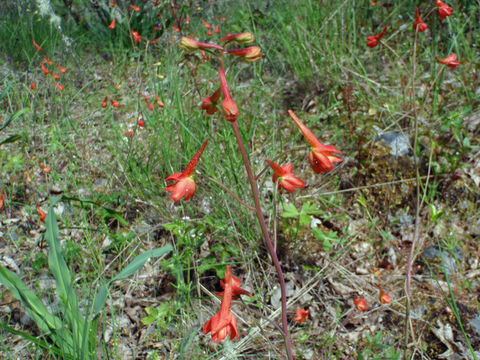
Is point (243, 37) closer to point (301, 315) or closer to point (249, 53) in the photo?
point (249, 53)

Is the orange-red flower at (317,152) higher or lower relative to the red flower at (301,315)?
higher

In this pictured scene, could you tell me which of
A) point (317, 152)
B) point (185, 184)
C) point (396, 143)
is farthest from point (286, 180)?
point (396, 143)

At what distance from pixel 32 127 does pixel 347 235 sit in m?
2.92

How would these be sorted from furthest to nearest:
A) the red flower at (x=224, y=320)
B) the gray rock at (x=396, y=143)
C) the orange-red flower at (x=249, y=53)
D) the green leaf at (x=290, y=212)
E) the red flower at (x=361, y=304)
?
the gray rock at (x=396, y=143), the green leaf at (x=290, y=212), the red flower at (x=361, y=304), the red flower at (x=224, y=320), the orange-red flower at (x=249, y=53)

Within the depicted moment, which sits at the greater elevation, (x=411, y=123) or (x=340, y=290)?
(x=411, y=123)

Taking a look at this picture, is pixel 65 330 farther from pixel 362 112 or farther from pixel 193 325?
pixel 362 112

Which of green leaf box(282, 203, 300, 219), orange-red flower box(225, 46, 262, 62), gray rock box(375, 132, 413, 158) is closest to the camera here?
orange-red flower box(225, 46, 262, 62)

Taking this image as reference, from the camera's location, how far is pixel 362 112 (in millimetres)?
2982

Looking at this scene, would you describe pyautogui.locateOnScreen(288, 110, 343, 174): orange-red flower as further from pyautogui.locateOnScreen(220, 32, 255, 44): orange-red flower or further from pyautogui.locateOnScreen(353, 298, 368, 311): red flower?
pyautogui.locateOnScreen(353, 298, 368, 311): red flower

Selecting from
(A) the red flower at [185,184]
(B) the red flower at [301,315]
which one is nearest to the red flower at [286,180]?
(A) the red flower at [185,184]

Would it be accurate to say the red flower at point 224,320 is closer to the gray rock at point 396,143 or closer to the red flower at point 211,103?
the red flower at point 211,103

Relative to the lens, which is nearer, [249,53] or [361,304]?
[249,53]

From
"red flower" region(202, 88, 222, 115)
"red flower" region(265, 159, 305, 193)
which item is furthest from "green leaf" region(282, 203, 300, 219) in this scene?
"red flower" region(202, 88, 222, 115)

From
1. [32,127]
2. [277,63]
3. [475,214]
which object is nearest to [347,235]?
[475,214]
